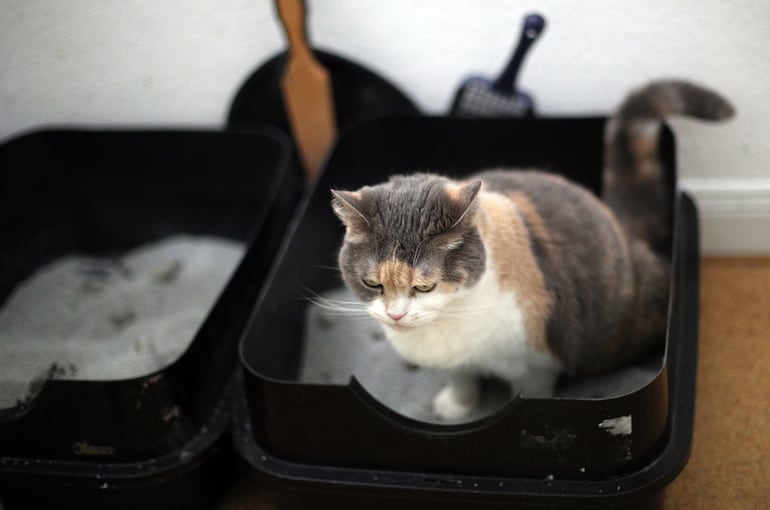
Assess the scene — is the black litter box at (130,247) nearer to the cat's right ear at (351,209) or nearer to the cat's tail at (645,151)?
the cat's right ear at (351,209)

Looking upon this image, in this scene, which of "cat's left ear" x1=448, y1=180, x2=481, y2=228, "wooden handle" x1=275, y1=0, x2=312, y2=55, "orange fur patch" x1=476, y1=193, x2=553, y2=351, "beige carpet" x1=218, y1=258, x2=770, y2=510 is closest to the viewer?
"cat's left ear" x1=448, y1=180, x2=481, y2=228

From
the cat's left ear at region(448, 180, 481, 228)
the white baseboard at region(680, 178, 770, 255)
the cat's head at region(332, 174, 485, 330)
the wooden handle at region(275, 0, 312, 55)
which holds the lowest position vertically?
the white baseboard at region(680, 178, 770, 255)

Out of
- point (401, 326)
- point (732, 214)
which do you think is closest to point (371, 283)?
point (401, 326)

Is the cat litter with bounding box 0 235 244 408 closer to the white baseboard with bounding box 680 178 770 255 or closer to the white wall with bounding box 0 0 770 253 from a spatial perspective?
the white wall with bounding box 0 0 770 253

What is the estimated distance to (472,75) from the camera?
4.84ft

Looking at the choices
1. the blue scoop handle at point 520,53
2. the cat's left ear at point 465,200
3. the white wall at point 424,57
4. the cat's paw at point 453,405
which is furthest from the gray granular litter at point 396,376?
the blue scoop handle at point 520,53

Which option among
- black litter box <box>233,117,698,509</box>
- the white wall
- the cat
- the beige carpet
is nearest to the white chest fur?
the cat

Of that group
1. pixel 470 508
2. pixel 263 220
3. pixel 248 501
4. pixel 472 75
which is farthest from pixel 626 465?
pixel 472 75

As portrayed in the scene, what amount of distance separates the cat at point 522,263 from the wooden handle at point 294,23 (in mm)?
456

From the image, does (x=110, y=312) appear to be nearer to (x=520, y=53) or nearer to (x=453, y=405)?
(x=453, y=405)

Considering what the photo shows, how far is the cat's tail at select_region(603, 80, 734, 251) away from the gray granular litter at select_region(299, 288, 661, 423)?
0.75 feet

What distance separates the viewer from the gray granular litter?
1.19m

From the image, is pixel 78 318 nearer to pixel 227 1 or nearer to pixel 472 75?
pixel 227 1

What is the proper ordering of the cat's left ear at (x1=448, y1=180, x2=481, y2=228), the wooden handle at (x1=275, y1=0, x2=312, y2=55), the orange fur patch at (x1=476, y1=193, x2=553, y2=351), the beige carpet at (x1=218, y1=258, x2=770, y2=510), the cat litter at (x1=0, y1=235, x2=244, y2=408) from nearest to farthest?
the cat's left ear at (x1=448, y1=180, x2=481, y2=228)
the orange fur patch at (x1=476, y1=193, x2=553, y2=351)
the beige carpet at (x1=218, y1=258, x2=770, y2=510)
the cat litter at (x1=0, y1=235, x2=244, y2=408)
the wooden handle at (x1=275, y1=0, x2=312, y2=55)
